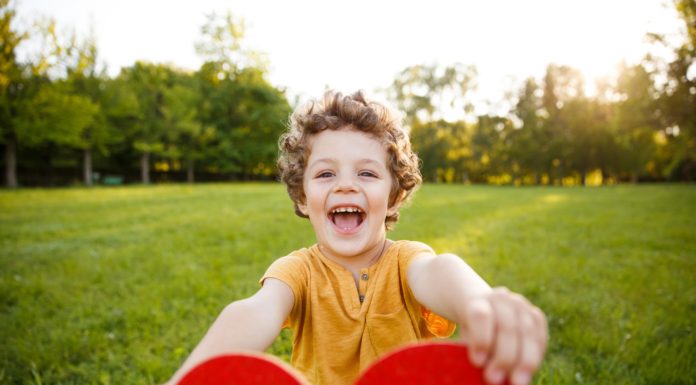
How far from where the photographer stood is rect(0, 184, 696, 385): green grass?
112 inches

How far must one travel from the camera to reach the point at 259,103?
40.8 meters

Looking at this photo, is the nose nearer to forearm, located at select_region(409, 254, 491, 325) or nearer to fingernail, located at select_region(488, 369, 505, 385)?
forearm, located at select_region(409, 254, 491, 325)

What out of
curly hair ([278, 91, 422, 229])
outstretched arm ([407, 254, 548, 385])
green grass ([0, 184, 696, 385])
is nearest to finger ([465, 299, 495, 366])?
outstretched arm ([407, 254, 548, 385])

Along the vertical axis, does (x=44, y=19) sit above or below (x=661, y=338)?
above

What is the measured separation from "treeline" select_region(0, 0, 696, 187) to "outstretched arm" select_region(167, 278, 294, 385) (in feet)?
81.1

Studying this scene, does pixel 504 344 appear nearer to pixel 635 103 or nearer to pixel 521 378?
pixel 521 378

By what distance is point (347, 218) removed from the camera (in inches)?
65.9

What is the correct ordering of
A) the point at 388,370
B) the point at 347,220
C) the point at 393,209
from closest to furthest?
the point at 388,370 < the point at 347,220 < the point at 393,209

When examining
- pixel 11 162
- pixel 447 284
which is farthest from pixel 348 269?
pixel 11 162

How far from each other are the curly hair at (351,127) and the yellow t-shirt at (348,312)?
411 millimetres

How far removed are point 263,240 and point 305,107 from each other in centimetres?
508

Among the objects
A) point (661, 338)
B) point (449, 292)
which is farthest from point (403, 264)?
point (661, 338)

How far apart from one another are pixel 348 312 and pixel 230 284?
323 centimetres

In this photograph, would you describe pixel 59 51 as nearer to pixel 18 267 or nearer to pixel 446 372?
pixel 18 267
